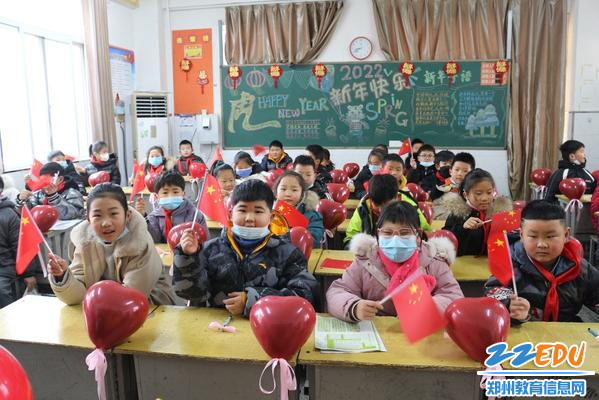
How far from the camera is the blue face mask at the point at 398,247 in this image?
73.7 inches

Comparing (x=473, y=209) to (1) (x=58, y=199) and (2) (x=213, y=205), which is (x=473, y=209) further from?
(1) (x=58, y=199)

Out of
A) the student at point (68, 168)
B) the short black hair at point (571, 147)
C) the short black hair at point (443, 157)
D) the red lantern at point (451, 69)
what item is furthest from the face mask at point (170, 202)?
the red lantern at point (451, 69)

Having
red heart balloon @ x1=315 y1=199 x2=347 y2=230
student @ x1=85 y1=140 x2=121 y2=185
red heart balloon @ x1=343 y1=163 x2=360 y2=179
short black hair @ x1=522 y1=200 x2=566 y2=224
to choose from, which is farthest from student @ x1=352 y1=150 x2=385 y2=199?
short black hair @ x1=522 y1=200 x2=566 y2=224

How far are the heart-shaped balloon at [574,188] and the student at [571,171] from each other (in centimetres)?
36

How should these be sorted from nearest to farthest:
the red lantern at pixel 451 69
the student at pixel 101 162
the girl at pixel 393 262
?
the girl at pixel 393 262 < the student at pixel 101 162 < the red lantern at pixel 451 69

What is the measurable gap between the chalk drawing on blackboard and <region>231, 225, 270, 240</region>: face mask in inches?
230

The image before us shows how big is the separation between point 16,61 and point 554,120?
713 centimetres

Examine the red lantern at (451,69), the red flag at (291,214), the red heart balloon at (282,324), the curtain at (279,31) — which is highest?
the curtain at (279,31)

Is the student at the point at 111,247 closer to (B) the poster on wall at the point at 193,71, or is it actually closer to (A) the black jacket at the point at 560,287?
(A) the black jacket at the point at 560,287

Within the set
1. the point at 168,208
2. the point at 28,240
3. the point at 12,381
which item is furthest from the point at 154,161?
the point at 12,381

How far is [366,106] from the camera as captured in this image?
7.41 m

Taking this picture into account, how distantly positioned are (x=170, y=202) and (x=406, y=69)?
5062 millimetres

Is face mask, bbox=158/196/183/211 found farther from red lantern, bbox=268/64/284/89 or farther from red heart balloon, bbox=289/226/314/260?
red lantern, bbox=268/64/284/89

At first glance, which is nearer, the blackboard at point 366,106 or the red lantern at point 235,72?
the blackboard at point 366,106
